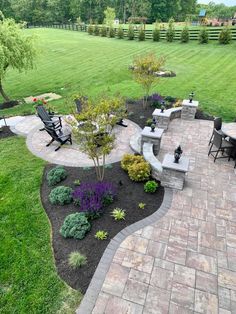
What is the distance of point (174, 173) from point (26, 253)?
3658 mm

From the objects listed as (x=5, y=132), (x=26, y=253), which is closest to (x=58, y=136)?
(x=5, y=132)

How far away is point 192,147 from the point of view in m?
7.82

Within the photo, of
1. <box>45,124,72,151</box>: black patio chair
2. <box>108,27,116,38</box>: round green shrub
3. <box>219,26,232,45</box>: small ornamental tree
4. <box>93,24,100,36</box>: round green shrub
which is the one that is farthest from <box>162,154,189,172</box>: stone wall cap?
<box>93,24,100,36</box>: round green shrub

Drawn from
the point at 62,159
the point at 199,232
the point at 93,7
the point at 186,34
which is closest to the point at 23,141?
the point at 62,159

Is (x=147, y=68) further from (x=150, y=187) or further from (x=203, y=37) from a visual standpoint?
(x=203, y=37)

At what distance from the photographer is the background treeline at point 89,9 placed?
52.4 m

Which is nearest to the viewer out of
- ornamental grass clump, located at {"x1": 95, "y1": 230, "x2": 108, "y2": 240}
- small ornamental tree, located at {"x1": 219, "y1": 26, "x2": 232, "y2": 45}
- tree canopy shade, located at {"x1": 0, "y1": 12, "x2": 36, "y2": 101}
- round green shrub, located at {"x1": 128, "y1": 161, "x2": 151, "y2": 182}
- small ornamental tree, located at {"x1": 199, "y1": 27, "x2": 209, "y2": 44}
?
ornamental grass clump, located at {"x1": 95, "y1": 230, "x2": 108, "y2": 240}

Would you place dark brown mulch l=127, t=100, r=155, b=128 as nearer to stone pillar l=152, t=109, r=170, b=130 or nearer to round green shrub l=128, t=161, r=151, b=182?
stone pillar l=152, t=109, r=170, b=130

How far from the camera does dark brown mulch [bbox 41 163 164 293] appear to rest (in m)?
4.16

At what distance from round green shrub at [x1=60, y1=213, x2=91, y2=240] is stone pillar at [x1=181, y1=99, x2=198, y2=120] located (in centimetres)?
650

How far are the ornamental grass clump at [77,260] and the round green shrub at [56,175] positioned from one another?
232 centimetres

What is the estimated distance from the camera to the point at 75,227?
4.76 meters

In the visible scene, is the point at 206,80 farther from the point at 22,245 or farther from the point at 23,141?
the point at 22,245

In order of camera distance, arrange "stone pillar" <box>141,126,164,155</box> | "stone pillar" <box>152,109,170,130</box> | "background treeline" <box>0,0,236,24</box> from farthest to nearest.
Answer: "background treeline" <box>0,0,236,24</box>, "stone pillar" <box>152,109,170,130</box>, "stone pillar" <box>141,126,164,155</box>
